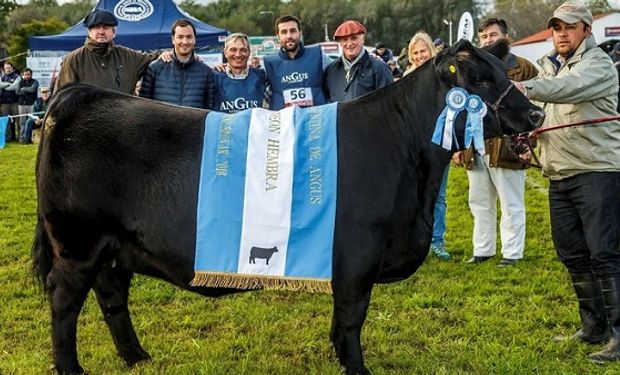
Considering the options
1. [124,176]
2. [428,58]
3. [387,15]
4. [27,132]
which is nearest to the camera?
[124,176]

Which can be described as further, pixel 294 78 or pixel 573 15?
pixel 294 78

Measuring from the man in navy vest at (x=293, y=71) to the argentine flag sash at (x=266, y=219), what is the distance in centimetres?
219

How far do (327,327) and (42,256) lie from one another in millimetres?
2175

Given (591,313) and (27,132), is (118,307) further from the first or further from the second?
(27,132)

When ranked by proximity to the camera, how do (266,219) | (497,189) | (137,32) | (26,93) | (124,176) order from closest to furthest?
(266,219) → (124,176) → (497,189) → (137,32) → (26,93)

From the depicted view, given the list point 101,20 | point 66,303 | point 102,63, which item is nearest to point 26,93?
point 102,63

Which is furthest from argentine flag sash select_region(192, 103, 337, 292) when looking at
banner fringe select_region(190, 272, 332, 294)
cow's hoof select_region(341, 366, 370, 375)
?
cow's hoof select_region(341, 366, 370, 375)

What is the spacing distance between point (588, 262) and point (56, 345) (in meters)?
3.70

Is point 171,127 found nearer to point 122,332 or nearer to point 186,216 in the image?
point 186,216

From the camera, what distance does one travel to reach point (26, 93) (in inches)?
752

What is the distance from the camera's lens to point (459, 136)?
3.96 meters

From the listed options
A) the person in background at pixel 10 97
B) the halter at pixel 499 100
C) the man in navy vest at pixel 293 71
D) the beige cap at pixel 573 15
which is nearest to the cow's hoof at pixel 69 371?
the man in navy vest at pixel 293 71

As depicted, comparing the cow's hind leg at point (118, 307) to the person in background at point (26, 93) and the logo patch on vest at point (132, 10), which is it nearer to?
the logo patch on vest at point (132, 10)

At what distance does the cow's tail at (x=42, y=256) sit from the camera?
4238 millimetres
